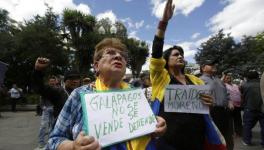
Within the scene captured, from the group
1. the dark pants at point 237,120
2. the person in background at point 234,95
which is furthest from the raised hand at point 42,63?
the dark pants at point 237,120

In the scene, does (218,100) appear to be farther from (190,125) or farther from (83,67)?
(83,67)

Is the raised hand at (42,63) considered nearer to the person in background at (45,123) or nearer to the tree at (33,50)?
the person in background at (45,123)

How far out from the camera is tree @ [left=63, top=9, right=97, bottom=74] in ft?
160

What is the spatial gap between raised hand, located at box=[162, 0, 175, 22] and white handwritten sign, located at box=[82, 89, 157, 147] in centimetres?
120

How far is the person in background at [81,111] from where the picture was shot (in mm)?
2086

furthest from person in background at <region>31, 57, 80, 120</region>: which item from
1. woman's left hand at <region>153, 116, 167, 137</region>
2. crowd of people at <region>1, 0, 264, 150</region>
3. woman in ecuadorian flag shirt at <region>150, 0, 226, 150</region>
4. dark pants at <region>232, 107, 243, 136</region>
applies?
dark pants at <region>232, 107, 243, 136</region>

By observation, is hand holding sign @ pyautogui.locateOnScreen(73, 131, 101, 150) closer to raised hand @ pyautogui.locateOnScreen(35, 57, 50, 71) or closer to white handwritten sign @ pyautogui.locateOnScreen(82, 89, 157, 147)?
white handwritten sign @ pyautogui.locateOnScreen(82, 89, 157, 147)

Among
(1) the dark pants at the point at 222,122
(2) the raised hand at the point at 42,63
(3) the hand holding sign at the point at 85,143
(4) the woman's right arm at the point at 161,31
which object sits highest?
(4) the woman's right arm at the point at 161,31

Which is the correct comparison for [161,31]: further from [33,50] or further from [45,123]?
[33,50]

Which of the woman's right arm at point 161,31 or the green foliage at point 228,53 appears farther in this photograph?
the green foliage at point 228,53

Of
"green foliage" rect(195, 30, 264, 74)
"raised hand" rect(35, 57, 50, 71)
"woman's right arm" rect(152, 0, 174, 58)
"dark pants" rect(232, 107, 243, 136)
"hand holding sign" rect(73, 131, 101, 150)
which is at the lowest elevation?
"dark pants" rect(232, 107, 243, 136)

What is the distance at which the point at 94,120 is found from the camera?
2.08 meters

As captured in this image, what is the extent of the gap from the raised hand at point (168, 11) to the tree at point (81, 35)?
145 ft

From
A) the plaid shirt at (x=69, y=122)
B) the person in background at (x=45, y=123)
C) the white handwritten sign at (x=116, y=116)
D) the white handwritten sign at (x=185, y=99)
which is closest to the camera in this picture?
the white handwritten sign at (x=116, y=116)
